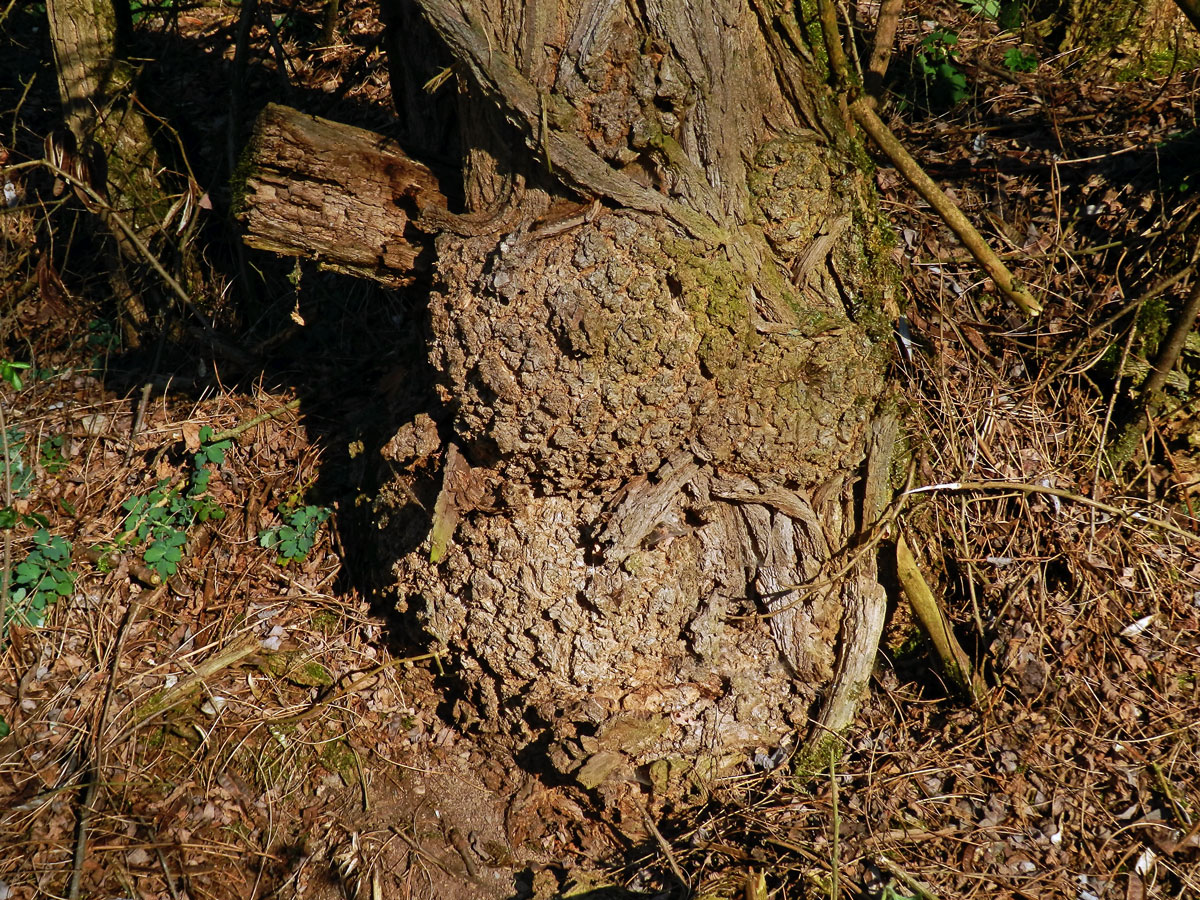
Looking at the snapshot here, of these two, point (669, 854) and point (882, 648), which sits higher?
point (882, 648)

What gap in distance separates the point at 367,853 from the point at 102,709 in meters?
1.23

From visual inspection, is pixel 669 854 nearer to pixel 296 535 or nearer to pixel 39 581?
pixel 296 535

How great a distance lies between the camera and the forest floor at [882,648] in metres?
2.73

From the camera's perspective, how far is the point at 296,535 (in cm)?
349

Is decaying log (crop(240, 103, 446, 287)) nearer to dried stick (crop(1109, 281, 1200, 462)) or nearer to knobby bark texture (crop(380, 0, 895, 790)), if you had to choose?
knobby bark texture (crop(380, 0, 895, 790))

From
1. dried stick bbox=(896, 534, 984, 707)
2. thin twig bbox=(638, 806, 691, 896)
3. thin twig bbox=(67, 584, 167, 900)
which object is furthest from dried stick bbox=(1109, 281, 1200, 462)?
thin twig bbox=(67, 584, 167, 900)

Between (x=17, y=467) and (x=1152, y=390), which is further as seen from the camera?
(x=17, y=467)

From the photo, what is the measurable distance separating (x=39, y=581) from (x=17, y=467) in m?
0.64

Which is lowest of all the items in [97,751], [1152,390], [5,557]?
[97,751]

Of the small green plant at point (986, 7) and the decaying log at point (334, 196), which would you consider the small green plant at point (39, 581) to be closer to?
the decaying log at point (334, 196)

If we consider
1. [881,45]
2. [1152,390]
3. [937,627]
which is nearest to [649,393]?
[937,627]

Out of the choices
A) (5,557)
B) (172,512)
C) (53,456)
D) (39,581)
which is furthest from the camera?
→ (53,456)

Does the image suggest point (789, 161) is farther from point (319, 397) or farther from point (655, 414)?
point (319, 397)

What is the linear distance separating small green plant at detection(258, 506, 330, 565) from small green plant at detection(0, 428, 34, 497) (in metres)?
1.22
